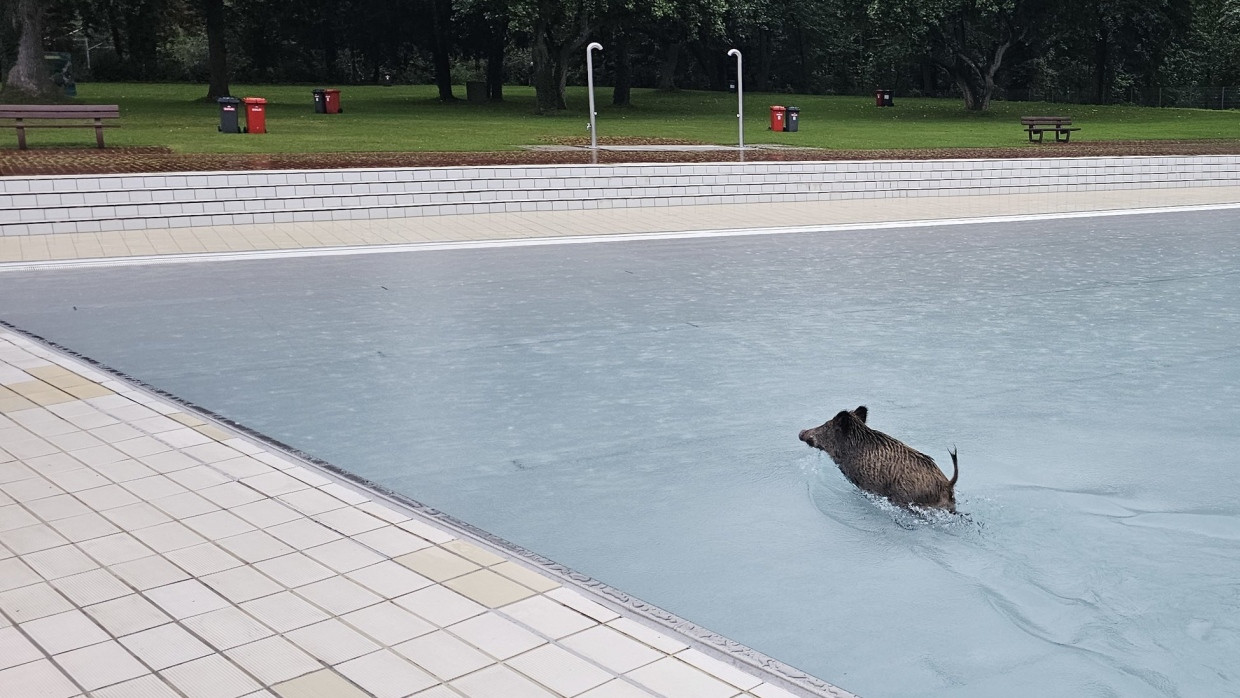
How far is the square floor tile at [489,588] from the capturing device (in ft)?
12.6

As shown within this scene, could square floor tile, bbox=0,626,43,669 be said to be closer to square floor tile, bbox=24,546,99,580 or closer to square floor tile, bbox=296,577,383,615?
square floor tile, bbox=24,546,99,580

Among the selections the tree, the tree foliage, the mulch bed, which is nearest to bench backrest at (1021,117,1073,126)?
the mulch bed

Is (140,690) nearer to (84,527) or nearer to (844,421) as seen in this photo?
(84,527)

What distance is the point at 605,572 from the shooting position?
445 cm

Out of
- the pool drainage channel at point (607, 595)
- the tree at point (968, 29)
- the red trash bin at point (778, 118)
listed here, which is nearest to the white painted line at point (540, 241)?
the pool drainage channel at point (607, 595)

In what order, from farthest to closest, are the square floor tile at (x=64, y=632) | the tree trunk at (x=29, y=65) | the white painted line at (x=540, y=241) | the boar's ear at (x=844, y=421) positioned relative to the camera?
the tree trunk at (x=29, y=65) → the white painted line at (x=540, y=241) → the boar's ear at (x=844, y=421) → the square floor tile at (x=64, y=632)

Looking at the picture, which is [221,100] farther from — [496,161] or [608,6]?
[608,6]

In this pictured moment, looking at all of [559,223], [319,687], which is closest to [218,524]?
[319,687]

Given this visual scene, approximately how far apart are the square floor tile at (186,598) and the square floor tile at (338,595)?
11.4 inches

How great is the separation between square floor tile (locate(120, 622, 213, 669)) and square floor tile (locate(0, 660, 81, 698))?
8.9 inches

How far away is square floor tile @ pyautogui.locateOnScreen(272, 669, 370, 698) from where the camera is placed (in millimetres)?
3213

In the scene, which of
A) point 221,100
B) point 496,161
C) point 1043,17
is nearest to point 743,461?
point 496,161

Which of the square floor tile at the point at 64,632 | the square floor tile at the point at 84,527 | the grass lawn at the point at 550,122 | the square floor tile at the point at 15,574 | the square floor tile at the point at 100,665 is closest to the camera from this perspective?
the square floor tile at the point at 100,665

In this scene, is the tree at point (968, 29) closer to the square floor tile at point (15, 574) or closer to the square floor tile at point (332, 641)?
the square floor tile at point (15, 574)
